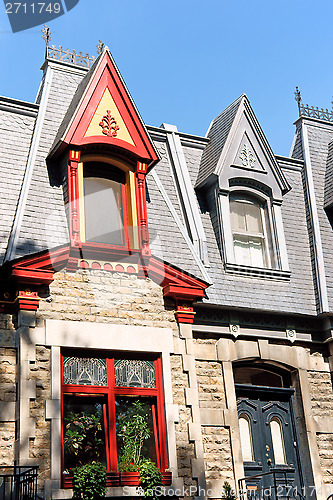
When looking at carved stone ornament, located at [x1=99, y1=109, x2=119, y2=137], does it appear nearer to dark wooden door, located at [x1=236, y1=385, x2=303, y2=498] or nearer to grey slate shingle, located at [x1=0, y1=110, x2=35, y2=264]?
grey slate shingle, located at [x1=0, y1=110, x2=35, y2=264]

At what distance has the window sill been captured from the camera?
1500cm

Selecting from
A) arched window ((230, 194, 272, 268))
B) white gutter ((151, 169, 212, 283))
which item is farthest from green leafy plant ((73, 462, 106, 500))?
arched window ((230, 194, 272, 268))

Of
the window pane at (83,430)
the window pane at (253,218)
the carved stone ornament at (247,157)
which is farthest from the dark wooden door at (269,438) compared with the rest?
the carved stone ornament at (247,157)

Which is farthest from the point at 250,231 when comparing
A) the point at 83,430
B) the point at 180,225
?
the point at 83,430

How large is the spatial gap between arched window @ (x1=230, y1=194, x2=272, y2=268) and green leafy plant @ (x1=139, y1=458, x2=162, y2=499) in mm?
5438

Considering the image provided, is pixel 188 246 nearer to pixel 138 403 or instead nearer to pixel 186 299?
pixel 186 299

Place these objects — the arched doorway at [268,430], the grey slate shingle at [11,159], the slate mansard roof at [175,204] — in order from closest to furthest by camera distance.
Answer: the grey slate shingle at [11,159] → the slate mansard roof at [175,204] → the arched doorway at [268,430]

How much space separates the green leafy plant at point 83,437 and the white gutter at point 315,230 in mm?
5752

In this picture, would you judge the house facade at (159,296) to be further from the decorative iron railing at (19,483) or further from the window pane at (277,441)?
the decorative iron railing at (19,483)

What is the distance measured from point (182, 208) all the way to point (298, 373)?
438 cm

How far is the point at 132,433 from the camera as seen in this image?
12.2 m

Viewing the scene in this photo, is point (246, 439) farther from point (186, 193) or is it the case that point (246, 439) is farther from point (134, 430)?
point (186, 193)

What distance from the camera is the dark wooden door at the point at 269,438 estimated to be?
13500 mm

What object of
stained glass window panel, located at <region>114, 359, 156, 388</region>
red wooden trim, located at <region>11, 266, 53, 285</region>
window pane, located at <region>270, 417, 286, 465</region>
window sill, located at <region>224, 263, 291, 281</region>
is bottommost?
window pane, located at <region>270, 417, 286, 465</region>
